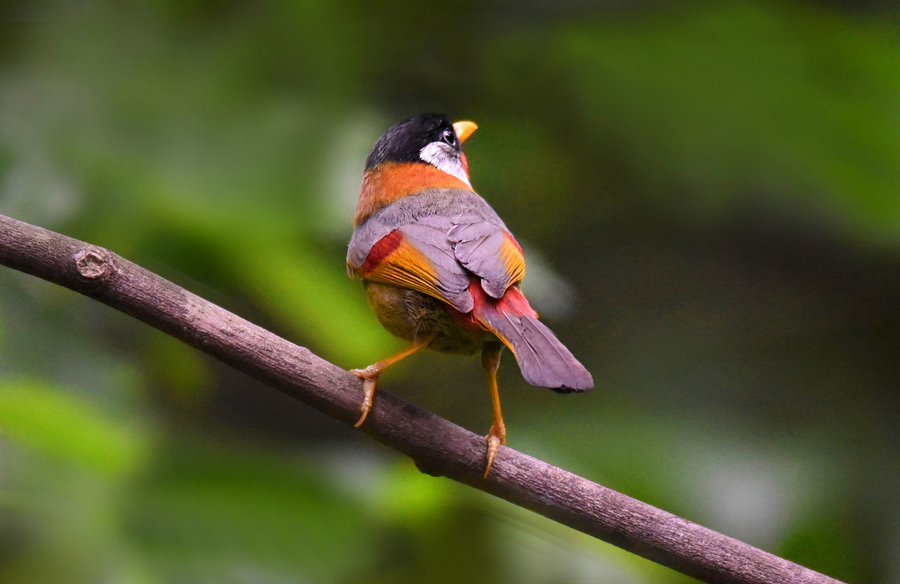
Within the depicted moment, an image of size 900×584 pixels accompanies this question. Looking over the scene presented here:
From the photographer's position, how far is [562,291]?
196 centimetres

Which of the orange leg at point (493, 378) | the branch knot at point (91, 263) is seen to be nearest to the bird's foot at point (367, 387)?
the orange leg at point (493, 378)

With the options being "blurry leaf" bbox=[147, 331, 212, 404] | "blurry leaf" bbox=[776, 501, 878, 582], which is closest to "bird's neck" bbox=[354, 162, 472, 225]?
"blurry leaf" bbox=[147, 331, 212, 404]

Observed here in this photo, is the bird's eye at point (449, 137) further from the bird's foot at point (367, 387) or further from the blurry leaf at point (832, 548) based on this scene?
the blurry leaf at point (832, 548)

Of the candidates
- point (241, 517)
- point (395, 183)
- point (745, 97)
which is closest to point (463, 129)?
point (395, 183)

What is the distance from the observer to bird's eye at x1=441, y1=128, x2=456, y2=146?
200 centimetres

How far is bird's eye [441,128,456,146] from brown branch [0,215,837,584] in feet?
2.84

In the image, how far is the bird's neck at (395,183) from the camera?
5.91 ft

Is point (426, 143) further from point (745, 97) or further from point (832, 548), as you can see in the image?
point (832, 548)

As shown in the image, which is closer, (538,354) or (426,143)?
(538,354)

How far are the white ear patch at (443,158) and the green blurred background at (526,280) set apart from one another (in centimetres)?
13

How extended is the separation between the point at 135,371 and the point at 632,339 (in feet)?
5.00

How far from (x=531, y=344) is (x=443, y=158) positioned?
0.89 metres

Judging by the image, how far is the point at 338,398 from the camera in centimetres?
133

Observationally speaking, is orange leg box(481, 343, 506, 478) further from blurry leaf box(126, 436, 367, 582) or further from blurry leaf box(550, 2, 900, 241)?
blurry leaf box(550, 2, 900, 241)
